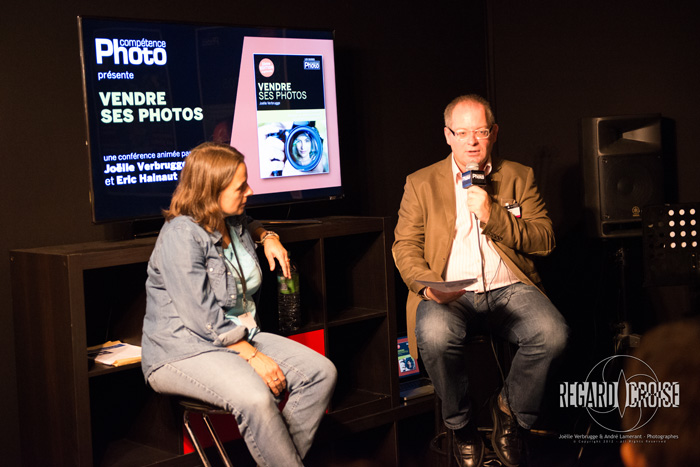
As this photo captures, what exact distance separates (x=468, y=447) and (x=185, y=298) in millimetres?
1209

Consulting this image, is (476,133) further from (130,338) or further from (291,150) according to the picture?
(130,338)

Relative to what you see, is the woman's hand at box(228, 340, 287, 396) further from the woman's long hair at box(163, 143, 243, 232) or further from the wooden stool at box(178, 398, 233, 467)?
the woman's long hair at box(163, 143, 243, 232)

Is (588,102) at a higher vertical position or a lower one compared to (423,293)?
higher

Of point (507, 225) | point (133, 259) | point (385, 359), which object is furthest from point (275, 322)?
point (507, 225)

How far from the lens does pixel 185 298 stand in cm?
242

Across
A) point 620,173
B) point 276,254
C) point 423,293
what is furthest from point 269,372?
point 620,173

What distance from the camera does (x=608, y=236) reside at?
3.43 metres

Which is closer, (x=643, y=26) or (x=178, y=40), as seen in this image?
(x=178, y=40)

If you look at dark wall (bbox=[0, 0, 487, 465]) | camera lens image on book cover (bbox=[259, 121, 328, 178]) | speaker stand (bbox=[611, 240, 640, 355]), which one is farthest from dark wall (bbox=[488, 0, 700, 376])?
camera lens image on book cover (bbox=[259, 121, 328, 178])

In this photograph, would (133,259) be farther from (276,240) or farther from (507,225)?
(507,225)

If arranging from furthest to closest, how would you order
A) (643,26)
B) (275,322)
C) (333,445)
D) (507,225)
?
1. (643,26)
2. (333,445)
3. (275,322)
4. (507,225)

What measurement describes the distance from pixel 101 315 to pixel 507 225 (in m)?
1.61

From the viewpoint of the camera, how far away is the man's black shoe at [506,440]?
2.84m

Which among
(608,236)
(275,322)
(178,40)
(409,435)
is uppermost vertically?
(178,40)
